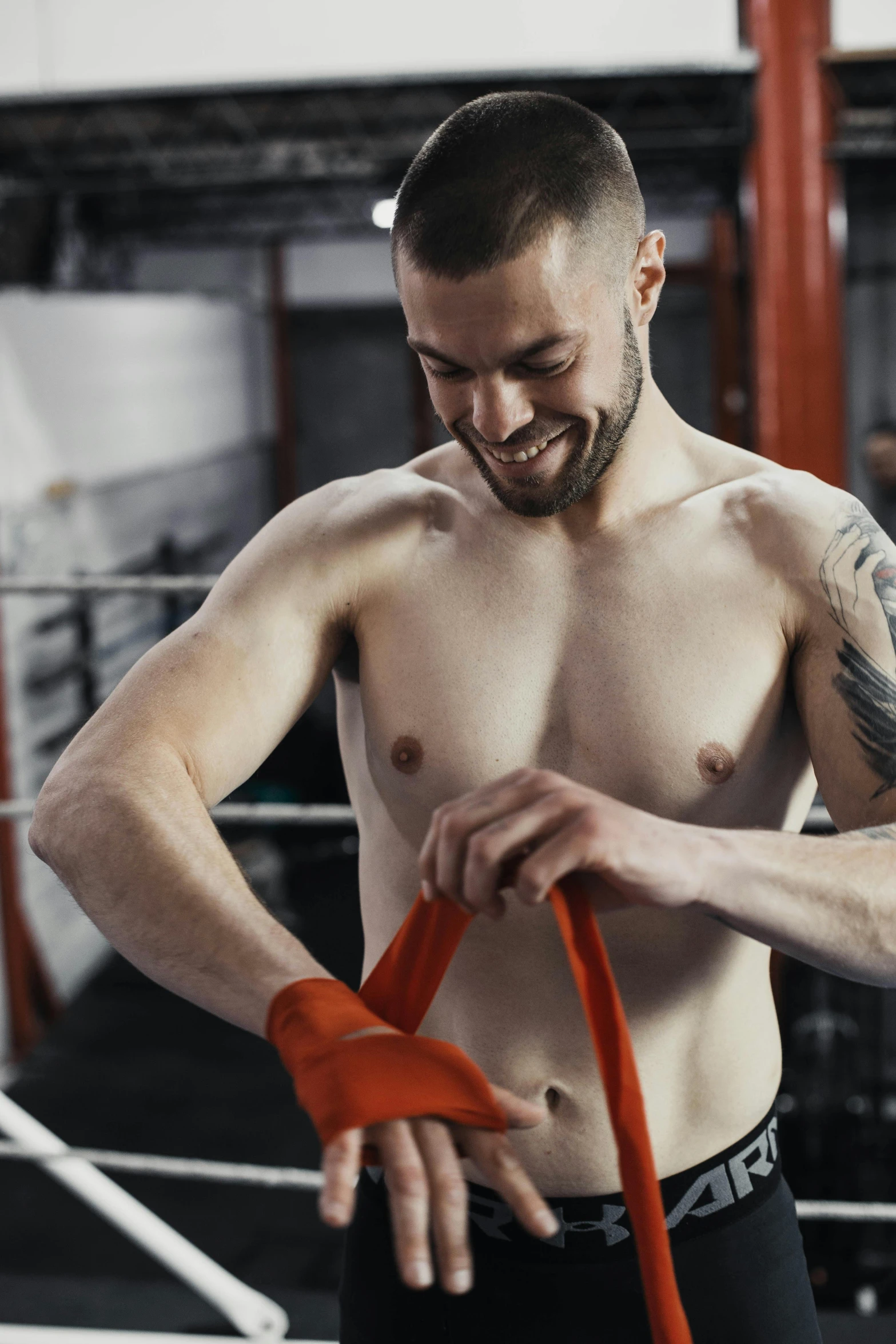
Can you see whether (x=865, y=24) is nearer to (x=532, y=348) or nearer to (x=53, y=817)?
(x=532, y=348)

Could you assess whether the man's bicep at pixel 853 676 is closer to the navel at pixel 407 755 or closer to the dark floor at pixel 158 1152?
the navel at pixel 407 755

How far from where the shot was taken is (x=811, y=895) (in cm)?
85

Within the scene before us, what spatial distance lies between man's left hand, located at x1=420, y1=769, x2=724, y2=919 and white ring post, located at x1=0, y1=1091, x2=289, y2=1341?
1118 mm

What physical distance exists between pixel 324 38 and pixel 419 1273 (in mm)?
4856

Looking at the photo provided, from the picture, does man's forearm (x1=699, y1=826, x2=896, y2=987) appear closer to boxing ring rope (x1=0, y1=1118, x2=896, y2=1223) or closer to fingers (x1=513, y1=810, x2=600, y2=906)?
fingers (x1=513, y1=810, x2=600, y2=906)

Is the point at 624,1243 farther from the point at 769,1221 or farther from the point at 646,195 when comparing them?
the point at 646,195

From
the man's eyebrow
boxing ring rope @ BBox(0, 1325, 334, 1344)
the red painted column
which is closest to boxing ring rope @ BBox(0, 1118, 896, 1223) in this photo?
boxing ring rope @ BBox(0, 1325, 334, 1344)

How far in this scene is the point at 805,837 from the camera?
88 centimetres

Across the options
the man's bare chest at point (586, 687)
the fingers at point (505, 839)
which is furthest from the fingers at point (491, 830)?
the man's bare chest at point (586, 687)

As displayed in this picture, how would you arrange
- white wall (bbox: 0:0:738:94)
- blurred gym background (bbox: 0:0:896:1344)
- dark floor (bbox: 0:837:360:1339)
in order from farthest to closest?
→ 1. white wall (bbox: 0:0:738:94)
2. blurred gym background (bbox: 0:0:896:1344)
3. dark floor (bbox: 0:837:360:1339)

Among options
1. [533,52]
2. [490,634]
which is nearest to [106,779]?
[490,634]

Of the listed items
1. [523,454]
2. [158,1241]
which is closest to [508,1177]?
[523,454]

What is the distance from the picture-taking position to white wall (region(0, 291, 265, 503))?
15.8 feet

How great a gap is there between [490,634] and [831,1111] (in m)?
2.93
